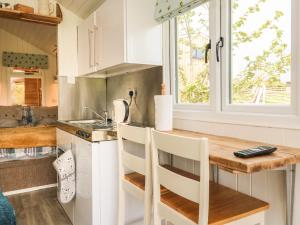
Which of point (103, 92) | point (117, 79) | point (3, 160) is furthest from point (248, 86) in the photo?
point (3, 160)

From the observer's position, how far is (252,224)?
45.0 inches

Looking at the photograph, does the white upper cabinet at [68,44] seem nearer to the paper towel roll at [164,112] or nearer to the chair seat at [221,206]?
the paper towel roll at [164,112]

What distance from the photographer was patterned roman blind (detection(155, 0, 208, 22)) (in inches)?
66.0

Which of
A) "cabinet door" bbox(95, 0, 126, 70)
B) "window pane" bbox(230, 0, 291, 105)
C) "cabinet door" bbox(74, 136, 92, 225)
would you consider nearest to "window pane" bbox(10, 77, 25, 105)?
"cabinet door" bbox(95, 0, 126, 70)

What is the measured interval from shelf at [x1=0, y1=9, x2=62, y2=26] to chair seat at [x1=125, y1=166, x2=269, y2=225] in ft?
8.13

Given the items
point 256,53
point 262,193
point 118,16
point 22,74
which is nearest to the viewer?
point 262,193

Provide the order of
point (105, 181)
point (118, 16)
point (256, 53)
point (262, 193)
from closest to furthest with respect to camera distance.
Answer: point (262, 193), point (256, 53), point (105, 181), point (118, 16)

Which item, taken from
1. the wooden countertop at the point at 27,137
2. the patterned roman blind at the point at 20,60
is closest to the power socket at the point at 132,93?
the wooden countertop at the point at 27,137

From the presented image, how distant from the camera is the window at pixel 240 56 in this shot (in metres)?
1.31

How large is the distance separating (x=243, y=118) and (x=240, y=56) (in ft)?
1.32

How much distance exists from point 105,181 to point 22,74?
3.06 meters

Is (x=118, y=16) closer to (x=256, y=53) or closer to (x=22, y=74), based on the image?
(x=256, y=53)

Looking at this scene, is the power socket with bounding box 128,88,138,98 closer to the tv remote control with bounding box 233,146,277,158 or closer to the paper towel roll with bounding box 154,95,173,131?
the paper towel roll with bounding box 154,95,173,131

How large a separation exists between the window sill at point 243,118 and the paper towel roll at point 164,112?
20 cm
